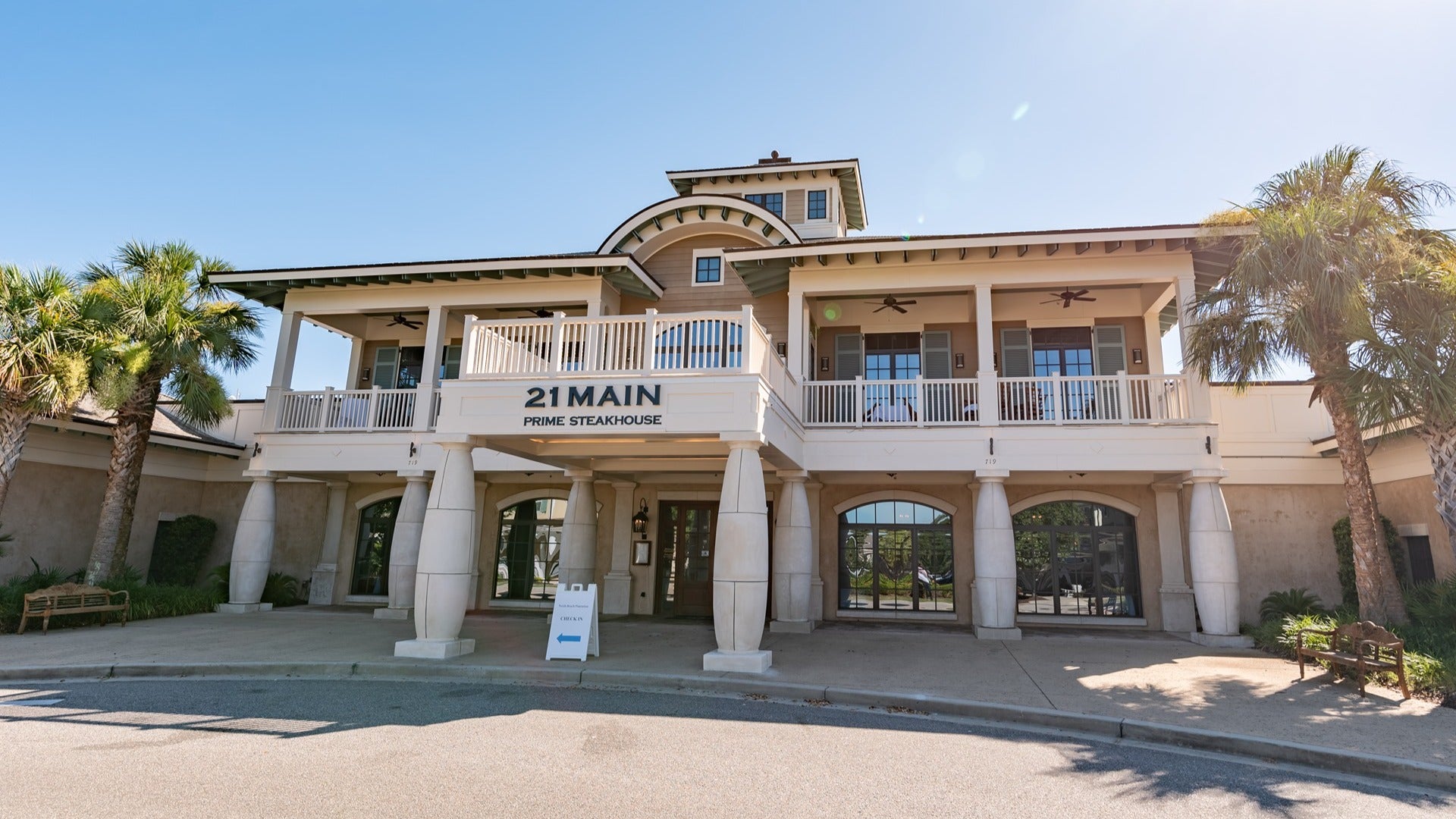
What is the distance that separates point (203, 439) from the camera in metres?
18.0

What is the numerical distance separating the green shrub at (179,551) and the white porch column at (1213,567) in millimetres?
21377

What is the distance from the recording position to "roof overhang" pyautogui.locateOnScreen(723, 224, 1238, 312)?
12.7m

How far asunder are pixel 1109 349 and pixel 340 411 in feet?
54.7

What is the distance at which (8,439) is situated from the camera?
1309cm

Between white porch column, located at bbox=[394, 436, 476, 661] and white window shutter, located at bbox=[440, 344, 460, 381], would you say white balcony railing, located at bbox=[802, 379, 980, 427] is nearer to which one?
white porch column, located at bbox=[394, 436, 476, 661]

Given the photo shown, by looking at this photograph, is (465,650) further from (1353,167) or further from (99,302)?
(1353,167)

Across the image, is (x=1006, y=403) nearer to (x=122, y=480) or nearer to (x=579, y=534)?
(x=579, y=534)

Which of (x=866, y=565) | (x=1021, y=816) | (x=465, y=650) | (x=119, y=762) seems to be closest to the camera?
(x=1021, y=816)

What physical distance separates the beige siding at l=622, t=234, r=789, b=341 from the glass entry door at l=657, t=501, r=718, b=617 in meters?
4.40

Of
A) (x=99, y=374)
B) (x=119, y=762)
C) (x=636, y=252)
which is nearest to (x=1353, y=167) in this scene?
(x=636, y=252)

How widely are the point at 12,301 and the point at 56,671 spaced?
7.74 metres

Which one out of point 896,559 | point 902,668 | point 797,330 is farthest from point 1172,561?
point 797,330

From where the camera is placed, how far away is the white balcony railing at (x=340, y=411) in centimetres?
1555

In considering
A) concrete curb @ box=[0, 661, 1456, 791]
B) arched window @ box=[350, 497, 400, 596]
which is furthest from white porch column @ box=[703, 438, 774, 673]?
arched window @ box=[350, 497, 400, 596]
